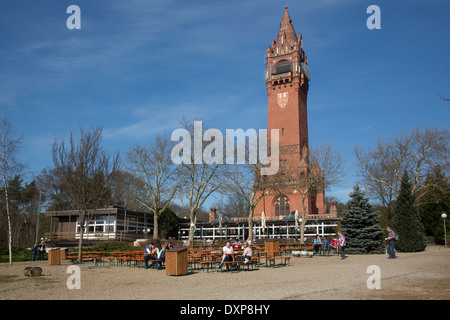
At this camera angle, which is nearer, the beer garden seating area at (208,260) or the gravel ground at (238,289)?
the gravel ground at (238,289)

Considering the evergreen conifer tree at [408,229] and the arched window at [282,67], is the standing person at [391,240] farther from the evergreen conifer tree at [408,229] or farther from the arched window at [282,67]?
the arched window at [282,67]

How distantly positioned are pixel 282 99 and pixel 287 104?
1.15m

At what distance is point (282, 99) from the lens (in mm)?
54812

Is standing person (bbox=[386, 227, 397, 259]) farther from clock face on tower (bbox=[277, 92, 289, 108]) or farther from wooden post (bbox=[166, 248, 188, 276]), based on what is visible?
clock face on tower (bbox=[277, 92, 289, 108])

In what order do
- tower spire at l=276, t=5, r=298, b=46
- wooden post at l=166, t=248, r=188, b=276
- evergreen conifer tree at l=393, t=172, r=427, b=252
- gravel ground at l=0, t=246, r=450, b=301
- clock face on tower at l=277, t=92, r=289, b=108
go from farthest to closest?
tower spire at l=276, t=5, r=298, b=46, clock face on tower at l=277, t=92, r=289, b=108, evergreen conifer tree at l=393, t=172, r=427, b=252, wooden post at l=166, t=248, r=188, b=276, gravel ground at l=0, t=246, r=450, b=301

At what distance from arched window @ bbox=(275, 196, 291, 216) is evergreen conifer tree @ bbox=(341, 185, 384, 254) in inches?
1122

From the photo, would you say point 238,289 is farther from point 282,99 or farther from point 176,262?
point 282,99

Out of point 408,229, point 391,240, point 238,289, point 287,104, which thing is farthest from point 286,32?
point 238,289

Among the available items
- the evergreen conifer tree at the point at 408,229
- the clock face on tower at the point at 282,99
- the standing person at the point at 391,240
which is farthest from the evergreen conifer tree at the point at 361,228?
the clock face on tower at the point at 282,99

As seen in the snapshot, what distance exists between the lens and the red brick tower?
5153 cm

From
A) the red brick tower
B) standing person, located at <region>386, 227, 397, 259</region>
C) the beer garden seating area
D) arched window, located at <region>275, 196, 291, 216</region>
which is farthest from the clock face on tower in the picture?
standing person, located at <region>386, 227, 397, 259</region>

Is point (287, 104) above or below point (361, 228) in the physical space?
above

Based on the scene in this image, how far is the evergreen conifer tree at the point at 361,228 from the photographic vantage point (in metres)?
21.8

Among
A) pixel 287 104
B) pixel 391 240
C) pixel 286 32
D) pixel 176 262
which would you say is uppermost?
pixel 286 32
